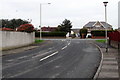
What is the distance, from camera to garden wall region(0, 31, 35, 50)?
22.6m

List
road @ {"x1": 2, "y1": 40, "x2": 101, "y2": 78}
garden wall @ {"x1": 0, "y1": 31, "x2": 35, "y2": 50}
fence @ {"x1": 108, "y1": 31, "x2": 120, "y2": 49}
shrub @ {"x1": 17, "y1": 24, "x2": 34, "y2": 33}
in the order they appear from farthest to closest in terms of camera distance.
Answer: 1. shrub @ {"x1": 17, "y1": 24, "x2": 34, "y2": 33}
2. fence @ {"x1": 108, "y1": 31, "x2": 120, "y2": 49}
3. garden wall @ {"x1": 0, "y1": 31, "x2": 35, "y2": 50}
4. road @ {"x1": 2, "y1": 40, "x2": 101, "y2": 78}

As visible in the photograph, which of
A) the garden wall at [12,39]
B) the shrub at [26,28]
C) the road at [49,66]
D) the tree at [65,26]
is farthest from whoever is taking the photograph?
the tree at [65,26]

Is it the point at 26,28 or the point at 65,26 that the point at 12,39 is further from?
the point at 65,26

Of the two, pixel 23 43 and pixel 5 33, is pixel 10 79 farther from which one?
pixel 23 43

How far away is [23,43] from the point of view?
1151 inches

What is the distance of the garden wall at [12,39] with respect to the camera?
74.2 ft

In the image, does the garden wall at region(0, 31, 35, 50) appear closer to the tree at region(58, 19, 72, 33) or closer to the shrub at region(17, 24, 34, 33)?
the shrub at region(17, 24, 34, 33)

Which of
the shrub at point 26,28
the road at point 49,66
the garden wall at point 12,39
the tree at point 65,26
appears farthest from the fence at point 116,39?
the tree at point 65,26

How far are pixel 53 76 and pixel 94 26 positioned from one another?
98669mm

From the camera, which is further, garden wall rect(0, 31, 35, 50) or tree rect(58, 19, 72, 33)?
tree rect(58, 19, 72, 33)

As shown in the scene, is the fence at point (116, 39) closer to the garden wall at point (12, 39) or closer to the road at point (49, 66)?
the road at point (49, 66)

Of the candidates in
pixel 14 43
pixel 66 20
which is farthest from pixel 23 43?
pixel 66 20

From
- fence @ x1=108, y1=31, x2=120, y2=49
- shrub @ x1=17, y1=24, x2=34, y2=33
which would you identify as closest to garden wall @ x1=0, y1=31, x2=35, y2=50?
shrub @ x1=17, y1=24, x2=34, y2=33

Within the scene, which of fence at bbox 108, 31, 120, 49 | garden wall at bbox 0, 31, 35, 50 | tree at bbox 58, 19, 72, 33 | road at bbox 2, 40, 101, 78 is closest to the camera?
road at bbox 2, 40, 101, 78
